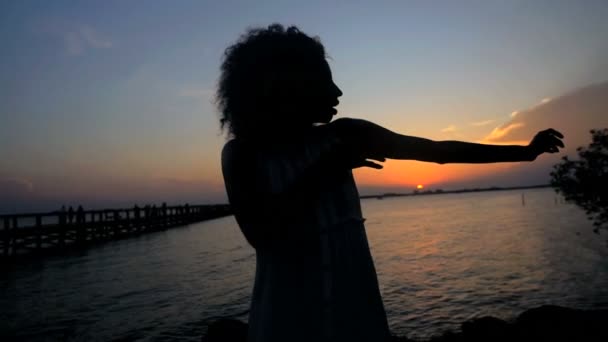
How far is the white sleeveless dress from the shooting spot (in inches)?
45.4

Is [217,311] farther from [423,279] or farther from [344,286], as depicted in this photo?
[344,286]

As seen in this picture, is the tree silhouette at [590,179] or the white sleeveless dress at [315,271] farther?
the tree silhouette at [590,179]

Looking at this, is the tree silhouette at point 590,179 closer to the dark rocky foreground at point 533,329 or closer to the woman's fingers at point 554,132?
the dark rocky foreground at point 533,329

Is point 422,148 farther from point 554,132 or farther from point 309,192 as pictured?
point 554,132

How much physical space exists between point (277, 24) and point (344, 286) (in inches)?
36.0

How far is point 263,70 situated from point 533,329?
298 inches

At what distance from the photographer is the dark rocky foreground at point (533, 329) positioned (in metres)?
6.25

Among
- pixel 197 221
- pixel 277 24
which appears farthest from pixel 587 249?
pixel 197 221

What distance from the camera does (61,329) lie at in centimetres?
970

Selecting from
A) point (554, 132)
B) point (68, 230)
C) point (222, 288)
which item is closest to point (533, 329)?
point (554, 132)

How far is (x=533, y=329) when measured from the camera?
22.4ft

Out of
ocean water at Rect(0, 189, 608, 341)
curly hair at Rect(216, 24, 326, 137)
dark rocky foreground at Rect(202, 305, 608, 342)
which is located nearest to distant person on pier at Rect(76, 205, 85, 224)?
ocean water at Rect(0, 189, 608, 341)

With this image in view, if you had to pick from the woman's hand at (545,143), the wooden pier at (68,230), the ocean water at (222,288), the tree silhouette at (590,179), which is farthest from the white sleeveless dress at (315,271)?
the wooden pier at (68,230)

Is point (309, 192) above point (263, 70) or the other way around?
the other way around
